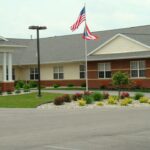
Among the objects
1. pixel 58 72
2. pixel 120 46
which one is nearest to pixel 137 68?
pixel 120 46

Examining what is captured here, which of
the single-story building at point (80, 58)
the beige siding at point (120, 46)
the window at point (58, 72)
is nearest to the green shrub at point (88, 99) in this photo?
the single-story building at point (80, 58)

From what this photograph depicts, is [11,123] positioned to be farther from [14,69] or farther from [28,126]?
[14,69]

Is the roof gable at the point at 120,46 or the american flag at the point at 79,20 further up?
the american flag at the point at 79,20

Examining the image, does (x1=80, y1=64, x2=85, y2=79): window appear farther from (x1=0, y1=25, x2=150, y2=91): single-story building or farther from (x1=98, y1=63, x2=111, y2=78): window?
(x1=98, y1=63, x2=111, y2=78): window

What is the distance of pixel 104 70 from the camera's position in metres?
50.5

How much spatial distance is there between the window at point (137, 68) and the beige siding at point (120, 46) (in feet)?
3.99


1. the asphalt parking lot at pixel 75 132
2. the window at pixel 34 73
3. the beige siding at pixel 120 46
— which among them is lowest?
the asphalt parking lot at pixel 75 132

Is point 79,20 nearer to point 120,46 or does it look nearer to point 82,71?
point 120,46

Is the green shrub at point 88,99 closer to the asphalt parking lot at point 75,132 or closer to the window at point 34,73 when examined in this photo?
the asphalt parking lot at point 75,132

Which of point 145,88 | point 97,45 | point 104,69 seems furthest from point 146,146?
point 97,45

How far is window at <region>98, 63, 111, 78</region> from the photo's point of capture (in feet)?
164

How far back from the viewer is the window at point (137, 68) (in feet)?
153

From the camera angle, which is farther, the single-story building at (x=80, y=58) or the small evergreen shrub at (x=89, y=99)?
the single-story building at (x=80, y=58)

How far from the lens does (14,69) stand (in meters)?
61.1
